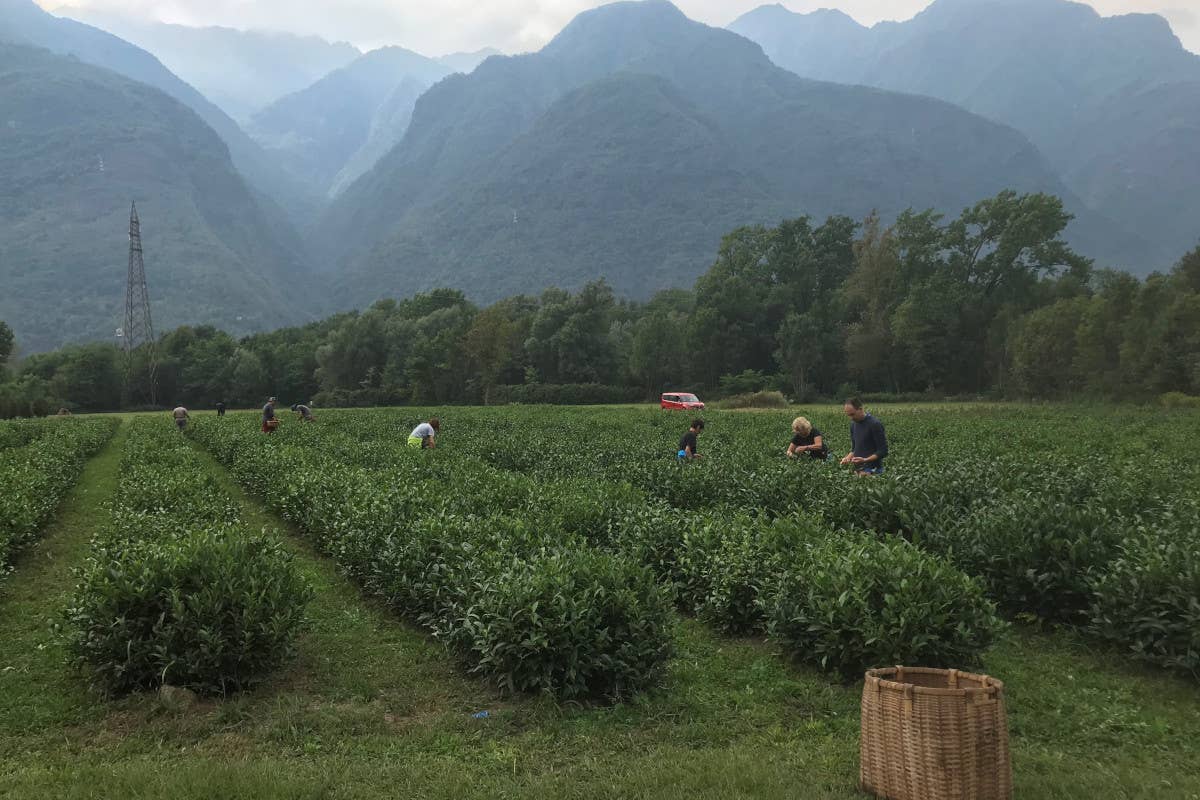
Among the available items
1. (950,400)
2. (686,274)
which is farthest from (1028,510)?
(686,274)

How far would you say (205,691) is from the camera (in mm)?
6219

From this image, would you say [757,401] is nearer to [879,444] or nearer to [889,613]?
[879,444]

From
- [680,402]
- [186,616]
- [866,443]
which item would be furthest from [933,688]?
[680,402]

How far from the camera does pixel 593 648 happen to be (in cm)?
616

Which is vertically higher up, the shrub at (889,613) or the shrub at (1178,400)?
the shrub at (1178,400)

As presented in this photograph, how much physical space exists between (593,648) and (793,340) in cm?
6948

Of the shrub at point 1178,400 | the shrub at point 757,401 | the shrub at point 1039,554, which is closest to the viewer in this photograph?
the shrub at point 1039,554

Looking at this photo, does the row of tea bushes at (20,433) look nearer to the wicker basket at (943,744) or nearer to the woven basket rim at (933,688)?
the woven basket rim at (933,688)

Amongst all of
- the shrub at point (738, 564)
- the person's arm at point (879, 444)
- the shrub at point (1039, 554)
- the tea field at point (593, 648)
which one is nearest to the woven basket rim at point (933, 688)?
the tea field at point (593, 648)

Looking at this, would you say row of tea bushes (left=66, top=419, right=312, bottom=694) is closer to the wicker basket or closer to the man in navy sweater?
the wicker basket

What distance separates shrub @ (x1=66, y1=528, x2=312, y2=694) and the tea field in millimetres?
27

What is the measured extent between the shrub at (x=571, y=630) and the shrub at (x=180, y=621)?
5.85ft

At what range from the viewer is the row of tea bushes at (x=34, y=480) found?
36.9ft

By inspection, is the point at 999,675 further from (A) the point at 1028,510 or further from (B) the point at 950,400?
(B) the point at 950,400
